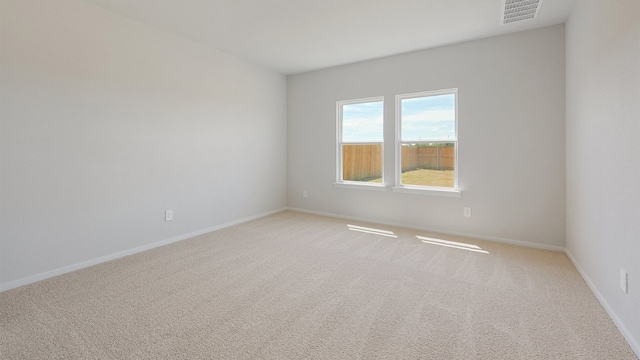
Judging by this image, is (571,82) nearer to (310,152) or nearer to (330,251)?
(330,251)

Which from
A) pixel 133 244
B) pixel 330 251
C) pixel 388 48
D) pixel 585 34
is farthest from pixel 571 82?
pixel 133 244

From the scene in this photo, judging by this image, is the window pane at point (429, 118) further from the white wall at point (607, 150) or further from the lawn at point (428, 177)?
the white wall at point (607, 150)

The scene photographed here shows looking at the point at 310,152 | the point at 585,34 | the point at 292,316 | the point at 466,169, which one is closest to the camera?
the point at 292,316

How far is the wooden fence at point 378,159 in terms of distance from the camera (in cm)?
395

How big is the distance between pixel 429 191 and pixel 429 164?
397mm

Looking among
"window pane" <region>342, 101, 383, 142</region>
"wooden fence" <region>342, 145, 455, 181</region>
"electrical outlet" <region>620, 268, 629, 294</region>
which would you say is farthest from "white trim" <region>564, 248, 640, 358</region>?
"window pane" <region>342, 101, 383, 142</region>

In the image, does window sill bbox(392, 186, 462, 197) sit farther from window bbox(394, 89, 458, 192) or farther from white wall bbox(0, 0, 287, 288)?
white wall bbox(0, 0, 287, 288)

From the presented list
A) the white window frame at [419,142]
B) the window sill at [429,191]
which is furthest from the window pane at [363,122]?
the window sill at [429,191]

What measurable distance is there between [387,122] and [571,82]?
2.12 m

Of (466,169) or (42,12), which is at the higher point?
(42,12)

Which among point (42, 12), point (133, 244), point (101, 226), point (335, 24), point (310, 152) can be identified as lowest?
point (133, 244)

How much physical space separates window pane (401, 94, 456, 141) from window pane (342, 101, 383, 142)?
1.34ft

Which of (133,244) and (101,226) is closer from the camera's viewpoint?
(101,226)

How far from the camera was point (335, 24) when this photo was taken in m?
3.15
